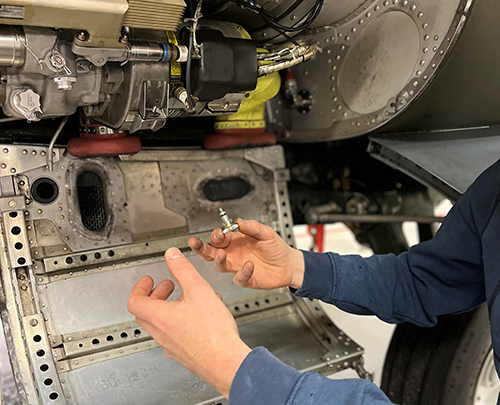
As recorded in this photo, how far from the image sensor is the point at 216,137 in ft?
5.41

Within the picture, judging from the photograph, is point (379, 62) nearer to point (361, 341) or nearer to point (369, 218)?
point (369, 218)

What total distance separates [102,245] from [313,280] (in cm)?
67

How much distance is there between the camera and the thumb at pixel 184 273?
34.7 inches

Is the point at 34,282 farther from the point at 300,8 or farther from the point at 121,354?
the point at 300,8

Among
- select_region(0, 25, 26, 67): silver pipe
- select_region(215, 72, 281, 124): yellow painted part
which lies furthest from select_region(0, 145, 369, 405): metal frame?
select_region(0, 25, 26, 67): silver pipe

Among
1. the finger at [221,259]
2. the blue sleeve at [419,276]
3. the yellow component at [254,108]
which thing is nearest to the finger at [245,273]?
the finger at [221,259]

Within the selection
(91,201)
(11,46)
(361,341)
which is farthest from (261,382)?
(361,341)

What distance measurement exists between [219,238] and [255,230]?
0.29ft

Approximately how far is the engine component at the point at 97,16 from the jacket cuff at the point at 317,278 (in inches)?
25.9

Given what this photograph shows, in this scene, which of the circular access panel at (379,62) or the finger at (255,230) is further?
the circular access panel at (379,62)

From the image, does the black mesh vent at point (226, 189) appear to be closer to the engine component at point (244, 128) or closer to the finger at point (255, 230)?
the engine component at point (244, 128)

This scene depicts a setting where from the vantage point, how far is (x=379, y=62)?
1.50 metres

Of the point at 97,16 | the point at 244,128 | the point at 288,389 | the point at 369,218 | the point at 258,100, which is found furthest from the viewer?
the point at 369,218

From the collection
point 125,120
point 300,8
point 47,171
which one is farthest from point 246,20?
point 47,171
